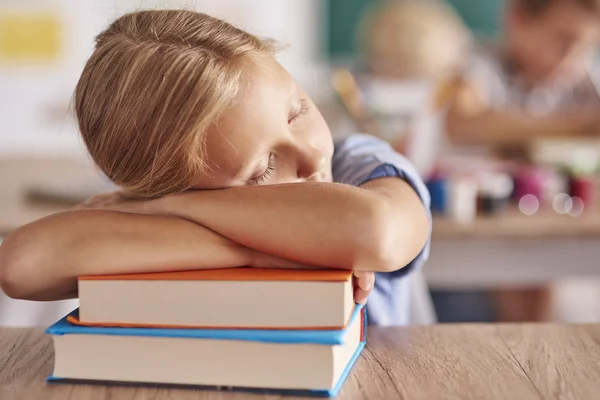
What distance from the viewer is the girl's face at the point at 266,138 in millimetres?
788

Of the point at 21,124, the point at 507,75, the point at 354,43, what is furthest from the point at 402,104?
the point at 21,124

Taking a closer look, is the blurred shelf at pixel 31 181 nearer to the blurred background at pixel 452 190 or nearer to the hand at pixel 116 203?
the blurred background at pixel 452 190

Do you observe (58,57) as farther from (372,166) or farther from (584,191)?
(372,166)

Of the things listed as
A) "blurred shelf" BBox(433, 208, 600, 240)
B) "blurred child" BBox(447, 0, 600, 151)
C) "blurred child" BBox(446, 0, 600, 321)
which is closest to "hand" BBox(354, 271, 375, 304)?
"blurred shelf" BBox(433, 208, 600, 240)

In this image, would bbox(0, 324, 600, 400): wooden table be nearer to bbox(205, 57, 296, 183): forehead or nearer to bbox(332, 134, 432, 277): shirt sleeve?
bbox(332, 134, 432, 277): shirt sleeve

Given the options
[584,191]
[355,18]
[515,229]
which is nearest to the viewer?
[515,229]

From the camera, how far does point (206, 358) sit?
70 cm

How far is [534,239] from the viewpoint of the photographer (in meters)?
1.63

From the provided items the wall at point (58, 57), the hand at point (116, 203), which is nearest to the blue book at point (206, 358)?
the hand at point (116, 203)

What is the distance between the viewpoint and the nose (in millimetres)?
819

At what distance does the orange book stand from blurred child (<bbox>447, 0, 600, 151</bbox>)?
1.88m

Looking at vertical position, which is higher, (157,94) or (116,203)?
(157,94)

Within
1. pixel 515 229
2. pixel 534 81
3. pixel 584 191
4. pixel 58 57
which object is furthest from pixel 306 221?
pixel 58 57

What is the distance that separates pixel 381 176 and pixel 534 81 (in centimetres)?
267
